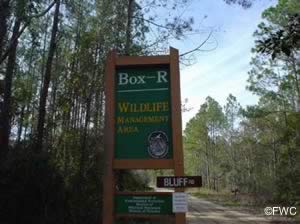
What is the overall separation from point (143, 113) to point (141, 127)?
0.22 metres

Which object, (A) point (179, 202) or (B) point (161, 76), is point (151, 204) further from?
(B) point (161, 76)

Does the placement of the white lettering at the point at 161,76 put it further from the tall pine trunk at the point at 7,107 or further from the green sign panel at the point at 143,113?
the tall pine trunk at the point at 7,107

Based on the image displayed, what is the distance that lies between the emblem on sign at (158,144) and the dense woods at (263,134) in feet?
6.73

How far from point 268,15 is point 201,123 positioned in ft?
97.7

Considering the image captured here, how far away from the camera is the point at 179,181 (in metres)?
5.73

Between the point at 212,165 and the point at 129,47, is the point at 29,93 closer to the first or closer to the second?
the point at 129,47

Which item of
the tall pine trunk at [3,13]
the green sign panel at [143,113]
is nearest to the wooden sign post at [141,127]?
the green sign panel at [143,113]

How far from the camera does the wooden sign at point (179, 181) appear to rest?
5654 millimetres

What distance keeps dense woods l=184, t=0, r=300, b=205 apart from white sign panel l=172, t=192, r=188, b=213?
7.51 ft

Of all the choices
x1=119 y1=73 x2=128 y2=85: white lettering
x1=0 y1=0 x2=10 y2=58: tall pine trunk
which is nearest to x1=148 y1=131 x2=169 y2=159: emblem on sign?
x1=119 y1=73 x2=128 y2=85: white lettering

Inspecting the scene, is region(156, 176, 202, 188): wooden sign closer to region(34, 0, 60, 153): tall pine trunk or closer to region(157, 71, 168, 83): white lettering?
region(157, 71, 168, 83): white lettering

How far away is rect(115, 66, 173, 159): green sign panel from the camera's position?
6129 millimetres

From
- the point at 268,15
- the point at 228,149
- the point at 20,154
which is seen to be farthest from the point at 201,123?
the point at 20,154

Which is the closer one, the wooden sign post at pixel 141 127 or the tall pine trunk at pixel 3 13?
the wooden sign post at pixel 141 127
